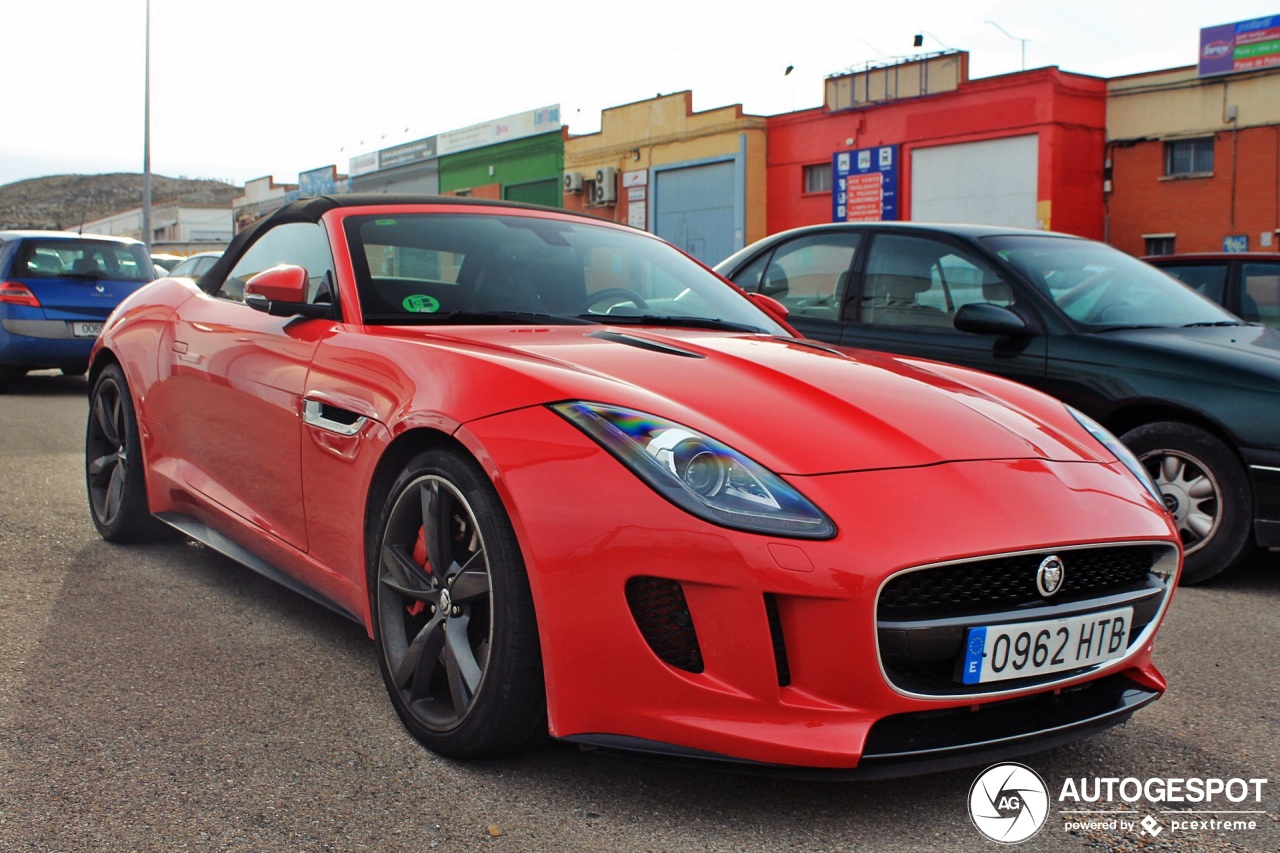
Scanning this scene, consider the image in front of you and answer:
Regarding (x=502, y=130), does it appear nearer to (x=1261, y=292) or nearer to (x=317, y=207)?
(x=1261, y=292)

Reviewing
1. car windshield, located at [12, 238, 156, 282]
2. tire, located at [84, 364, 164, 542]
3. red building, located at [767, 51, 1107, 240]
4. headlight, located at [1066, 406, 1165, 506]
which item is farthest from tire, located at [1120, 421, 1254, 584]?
red building, located at [767, 51, 1107, 240]

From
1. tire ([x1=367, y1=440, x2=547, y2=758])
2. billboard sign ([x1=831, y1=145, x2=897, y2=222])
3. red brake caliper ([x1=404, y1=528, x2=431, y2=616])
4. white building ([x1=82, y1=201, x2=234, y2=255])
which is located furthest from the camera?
white building ([x1=82, y1=201, x2=234, y2=255])

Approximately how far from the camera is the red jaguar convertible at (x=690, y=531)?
2.26 m

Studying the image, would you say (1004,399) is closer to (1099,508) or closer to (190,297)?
(1099,508)

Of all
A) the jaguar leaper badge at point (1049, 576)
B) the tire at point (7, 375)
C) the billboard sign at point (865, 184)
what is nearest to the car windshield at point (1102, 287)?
the jaguar leaper badge at point (1049, 576)

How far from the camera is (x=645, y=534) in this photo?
2295 millimetres

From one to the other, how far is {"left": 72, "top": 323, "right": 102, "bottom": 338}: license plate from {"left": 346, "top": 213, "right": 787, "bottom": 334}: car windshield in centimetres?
886

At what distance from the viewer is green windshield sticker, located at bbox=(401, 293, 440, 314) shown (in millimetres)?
3383

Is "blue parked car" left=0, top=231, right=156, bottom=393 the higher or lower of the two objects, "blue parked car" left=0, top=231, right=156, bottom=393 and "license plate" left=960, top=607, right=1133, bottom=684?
the higher

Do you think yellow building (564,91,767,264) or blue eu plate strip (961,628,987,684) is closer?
blue eu plate strip (961,628,987,684)

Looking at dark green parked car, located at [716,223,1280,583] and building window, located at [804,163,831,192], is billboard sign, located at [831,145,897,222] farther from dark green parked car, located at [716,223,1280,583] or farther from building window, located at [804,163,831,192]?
dark green parked car, located at [716,223,1280,583]

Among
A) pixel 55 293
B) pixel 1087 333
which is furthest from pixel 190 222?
pixel 1087 333

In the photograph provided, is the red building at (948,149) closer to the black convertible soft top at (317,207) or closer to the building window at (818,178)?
the building window at (818,178)

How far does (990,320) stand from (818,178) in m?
28.0
